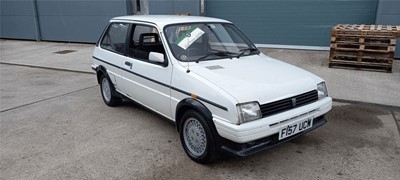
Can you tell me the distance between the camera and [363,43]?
6.91 meters

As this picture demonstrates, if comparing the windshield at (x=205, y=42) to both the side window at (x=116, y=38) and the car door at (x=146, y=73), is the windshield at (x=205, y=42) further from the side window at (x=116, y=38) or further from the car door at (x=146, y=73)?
the side window at (x=116, y=38)

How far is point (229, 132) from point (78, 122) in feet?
9.04

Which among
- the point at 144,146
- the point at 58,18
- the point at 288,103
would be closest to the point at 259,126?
the point at 288,103

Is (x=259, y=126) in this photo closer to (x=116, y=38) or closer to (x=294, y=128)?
(x=294, y=128)

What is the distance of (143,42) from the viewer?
174 inches

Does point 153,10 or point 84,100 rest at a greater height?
point 153,10

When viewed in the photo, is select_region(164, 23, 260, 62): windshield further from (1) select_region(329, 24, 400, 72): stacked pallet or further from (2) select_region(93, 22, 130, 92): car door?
(1) select_region(329, 24, 400, 72): stacked pallet

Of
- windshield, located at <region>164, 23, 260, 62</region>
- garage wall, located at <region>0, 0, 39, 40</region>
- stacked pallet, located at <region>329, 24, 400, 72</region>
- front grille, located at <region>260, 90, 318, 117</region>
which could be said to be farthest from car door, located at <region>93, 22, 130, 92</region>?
garage wall, located at <region>0, 0, 39, 40</region>

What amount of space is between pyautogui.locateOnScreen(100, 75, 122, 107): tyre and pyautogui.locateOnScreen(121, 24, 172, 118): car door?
533mm

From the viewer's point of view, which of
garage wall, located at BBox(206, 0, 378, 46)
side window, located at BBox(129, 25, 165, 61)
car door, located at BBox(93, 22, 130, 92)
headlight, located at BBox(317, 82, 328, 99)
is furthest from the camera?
garage wall, located at BBox(206, 0, 378, 46)

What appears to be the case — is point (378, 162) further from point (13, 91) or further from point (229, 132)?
point (13, 91)

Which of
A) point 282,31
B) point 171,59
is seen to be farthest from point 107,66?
point 282,31

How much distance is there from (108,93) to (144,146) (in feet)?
6.02

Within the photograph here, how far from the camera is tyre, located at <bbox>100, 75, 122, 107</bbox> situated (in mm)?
5203
